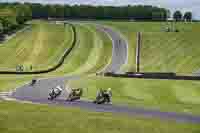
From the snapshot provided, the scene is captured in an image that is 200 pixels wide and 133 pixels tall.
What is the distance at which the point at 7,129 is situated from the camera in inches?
1252

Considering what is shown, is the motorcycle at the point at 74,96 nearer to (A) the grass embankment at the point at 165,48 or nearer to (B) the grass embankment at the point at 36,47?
(B) the grass embankment at the point at 36,47

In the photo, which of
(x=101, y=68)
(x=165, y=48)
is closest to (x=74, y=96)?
(x=101, y=68)

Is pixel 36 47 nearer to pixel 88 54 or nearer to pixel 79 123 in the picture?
pixel 88 54

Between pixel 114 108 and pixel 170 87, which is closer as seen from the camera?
pixel 114 108

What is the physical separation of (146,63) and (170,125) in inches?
3128

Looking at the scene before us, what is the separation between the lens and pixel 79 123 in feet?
111

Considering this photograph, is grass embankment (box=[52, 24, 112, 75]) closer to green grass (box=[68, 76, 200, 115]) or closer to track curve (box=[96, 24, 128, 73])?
track curve (box=[96, 24, 128, 73])

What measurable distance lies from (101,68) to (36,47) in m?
27.6

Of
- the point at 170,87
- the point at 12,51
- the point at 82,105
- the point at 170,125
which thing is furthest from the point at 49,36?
the point at 170,125

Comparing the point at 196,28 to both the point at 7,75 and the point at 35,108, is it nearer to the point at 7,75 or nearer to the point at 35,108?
the point at 7,75

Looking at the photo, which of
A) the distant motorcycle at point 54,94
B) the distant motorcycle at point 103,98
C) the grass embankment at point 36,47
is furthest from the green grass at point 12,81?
the distant motorcycle at point 103,98

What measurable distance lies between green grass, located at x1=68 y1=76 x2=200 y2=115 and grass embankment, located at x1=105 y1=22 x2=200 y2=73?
32203 mm

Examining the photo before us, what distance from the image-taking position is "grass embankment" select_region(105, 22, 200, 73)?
109688 mm

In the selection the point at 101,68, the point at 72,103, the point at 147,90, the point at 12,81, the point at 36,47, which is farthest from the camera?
the point at 36,47
